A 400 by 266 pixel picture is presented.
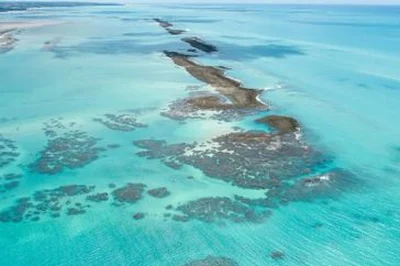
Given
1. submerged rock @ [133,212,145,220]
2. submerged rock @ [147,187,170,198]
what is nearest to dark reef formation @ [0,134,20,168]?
submerged rock @ [147,187,170,198]

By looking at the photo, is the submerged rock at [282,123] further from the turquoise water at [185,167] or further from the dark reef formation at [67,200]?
the dark reef formation at [67,200]

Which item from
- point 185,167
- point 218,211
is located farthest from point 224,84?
point 218,211

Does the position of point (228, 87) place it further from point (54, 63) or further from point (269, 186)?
point (54, 63)

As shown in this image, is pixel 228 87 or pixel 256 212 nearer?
pixel 256 212

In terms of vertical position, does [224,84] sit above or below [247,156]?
above

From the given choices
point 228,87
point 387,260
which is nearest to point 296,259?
point 387,260

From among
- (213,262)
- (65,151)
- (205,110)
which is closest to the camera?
(213,262)

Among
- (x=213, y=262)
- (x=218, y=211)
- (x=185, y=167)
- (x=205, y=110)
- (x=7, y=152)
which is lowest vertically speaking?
(x=213, y=262)

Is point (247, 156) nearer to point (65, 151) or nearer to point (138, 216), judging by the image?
point (138, 216)

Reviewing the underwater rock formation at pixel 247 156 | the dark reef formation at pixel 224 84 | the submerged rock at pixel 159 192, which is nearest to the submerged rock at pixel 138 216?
the submerged rock at pixel 159 192
